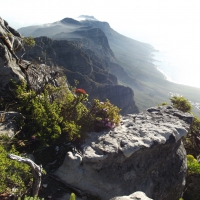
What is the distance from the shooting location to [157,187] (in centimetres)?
1011

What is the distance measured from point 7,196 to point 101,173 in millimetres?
3470

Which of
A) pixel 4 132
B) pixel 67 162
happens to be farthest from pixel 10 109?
pixel 67 162

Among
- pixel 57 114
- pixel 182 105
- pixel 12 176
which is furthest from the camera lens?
pixel 182 105

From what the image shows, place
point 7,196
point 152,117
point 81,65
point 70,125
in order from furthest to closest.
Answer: point 81,65
point 152,117
point 70,125
point 7,196

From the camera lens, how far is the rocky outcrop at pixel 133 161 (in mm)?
8719

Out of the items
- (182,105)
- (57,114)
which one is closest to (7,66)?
(57,114)

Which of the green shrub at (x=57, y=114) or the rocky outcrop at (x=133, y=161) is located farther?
the green shrub at (x=57, y=114)

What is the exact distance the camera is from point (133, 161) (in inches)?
380

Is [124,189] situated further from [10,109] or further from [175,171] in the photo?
[10,109]

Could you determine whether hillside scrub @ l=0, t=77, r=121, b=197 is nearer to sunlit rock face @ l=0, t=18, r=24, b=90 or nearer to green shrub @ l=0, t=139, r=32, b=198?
green shrub @ l=0, t=139, r=32, b=198

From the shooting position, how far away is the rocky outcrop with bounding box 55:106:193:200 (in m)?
8.72

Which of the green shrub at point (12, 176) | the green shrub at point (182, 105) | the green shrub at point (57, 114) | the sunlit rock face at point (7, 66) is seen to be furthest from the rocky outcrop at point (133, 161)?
the green shrub at point (182, 105)

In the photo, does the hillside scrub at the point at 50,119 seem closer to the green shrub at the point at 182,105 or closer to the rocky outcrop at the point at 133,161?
the rocky outcrop at the point at 133,161

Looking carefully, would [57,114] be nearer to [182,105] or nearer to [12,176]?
[12,176]
